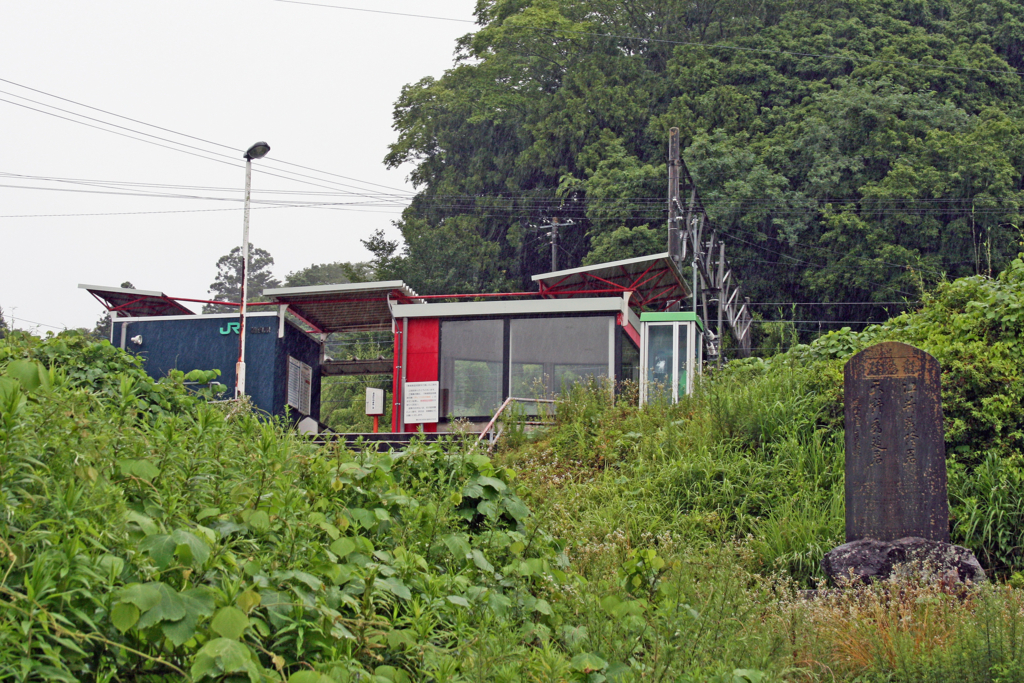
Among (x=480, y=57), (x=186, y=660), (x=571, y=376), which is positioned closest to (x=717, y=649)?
(x=186, y=660)

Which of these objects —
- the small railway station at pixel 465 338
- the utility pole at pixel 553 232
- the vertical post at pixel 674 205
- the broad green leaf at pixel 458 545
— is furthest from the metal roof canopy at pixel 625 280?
the utility pole at pixel 553 232

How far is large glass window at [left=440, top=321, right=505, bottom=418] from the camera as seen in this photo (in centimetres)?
1642

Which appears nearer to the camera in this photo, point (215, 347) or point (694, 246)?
point (215, 347)

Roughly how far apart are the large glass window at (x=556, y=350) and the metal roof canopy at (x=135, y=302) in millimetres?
7474

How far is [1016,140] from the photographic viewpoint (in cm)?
Answer: 3228

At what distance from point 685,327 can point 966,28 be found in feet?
102

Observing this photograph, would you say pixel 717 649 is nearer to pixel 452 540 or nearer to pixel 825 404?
pixel 452 540

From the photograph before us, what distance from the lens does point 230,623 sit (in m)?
2.54

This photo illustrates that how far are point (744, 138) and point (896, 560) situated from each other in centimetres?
3082

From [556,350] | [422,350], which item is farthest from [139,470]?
[422,350]

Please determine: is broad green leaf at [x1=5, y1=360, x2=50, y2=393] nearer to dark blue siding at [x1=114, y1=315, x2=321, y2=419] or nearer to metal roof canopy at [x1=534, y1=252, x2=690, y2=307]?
metal roof canopy at [x1=534, y1=252, x2=690, y2=307]

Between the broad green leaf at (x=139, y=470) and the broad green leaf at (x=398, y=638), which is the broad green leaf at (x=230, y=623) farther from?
the broad green leaf at (x=139, y=470)

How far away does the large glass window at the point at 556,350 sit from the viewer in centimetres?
1600

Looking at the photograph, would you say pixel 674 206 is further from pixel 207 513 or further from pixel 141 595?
pixel 141 595
